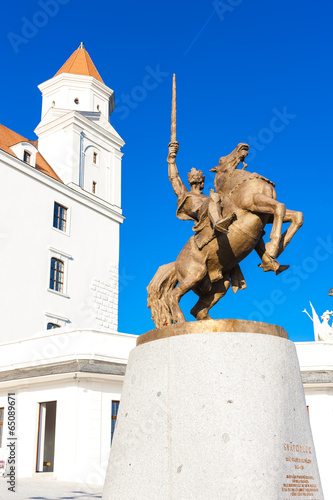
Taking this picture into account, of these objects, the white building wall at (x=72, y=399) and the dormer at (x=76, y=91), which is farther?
the dormer at (x=76, y=91)

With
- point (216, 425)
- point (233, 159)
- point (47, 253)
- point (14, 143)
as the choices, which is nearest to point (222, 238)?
point (233, 159)

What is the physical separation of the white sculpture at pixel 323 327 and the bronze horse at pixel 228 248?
61.3 feet

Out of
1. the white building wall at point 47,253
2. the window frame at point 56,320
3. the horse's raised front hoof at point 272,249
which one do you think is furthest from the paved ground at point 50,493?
the window frame at point 56,320

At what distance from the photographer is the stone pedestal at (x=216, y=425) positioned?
5.21 metres

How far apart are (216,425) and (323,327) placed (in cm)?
2063

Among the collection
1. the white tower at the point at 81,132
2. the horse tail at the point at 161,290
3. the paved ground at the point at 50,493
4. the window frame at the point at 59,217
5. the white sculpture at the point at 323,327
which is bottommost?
the paved ground at the point at 50,493

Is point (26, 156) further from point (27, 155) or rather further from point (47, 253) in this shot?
point (47, 253)

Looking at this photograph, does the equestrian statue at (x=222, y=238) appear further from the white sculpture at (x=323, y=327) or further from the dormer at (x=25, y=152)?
the dormer at (x=25, y=152)

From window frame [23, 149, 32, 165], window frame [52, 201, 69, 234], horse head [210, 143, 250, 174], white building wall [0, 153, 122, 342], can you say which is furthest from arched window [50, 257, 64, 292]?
horse head [210, 143, 250, 174]

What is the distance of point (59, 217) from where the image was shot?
3086cm

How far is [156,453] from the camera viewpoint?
554cm

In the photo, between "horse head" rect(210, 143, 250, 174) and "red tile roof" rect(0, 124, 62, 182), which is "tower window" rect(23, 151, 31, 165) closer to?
"red tile roof" rect(0, 124, 62, 182)

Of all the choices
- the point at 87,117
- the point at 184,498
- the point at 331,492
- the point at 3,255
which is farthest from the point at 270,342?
the point at 87,117

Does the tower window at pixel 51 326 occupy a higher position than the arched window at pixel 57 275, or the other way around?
the arched window at pixel 57 275
